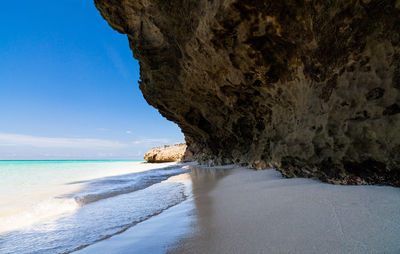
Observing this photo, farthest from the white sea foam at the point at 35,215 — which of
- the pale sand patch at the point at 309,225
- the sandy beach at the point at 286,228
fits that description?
the pale sand patch at the point at 309,225

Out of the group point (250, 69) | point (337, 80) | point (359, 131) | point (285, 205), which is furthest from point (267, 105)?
point (285, 205)

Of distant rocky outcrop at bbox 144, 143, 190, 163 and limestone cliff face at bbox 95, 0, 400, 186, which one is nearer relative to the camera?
limestone cliff face at bbox 95, 0, 400, 186

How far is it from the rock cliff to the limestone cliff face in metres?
21.5

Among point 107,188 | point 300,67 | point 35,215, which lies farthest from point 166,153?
point 300,67

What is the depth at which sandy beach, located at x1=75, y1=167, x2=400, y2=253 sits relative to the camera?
1.02 metres

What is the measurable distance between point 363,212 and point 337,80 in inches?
80.1

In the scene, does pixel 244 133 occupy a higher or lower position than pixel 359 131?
higher

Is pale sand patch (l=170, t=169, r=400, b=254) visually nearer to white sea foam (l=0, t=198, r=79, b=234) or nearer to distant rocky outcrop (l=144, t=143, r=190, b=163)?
white sea foam (l=0, t=198, r=79, b=234)

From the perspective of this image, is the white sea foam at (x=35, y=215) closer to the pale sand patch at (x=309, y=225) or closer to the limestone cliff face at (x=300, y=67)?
the pale sand patch at (x=309, y=225)

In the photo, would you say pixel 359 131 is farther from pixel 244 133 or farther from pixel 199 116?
pixel 199 116

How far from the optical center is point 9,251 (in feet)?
5.56

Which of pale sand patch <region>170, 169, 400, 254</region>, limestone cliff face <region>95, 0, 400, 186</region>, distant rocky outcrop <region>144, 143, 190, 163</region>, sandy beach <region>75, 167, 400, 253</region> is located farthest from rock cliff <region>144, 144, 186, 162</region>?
pale sand patch <region>170, 169, 400, 254</region>

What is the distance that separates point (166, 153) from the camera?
96.3ft

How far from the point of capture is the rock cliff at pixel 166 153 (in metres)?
28.1
